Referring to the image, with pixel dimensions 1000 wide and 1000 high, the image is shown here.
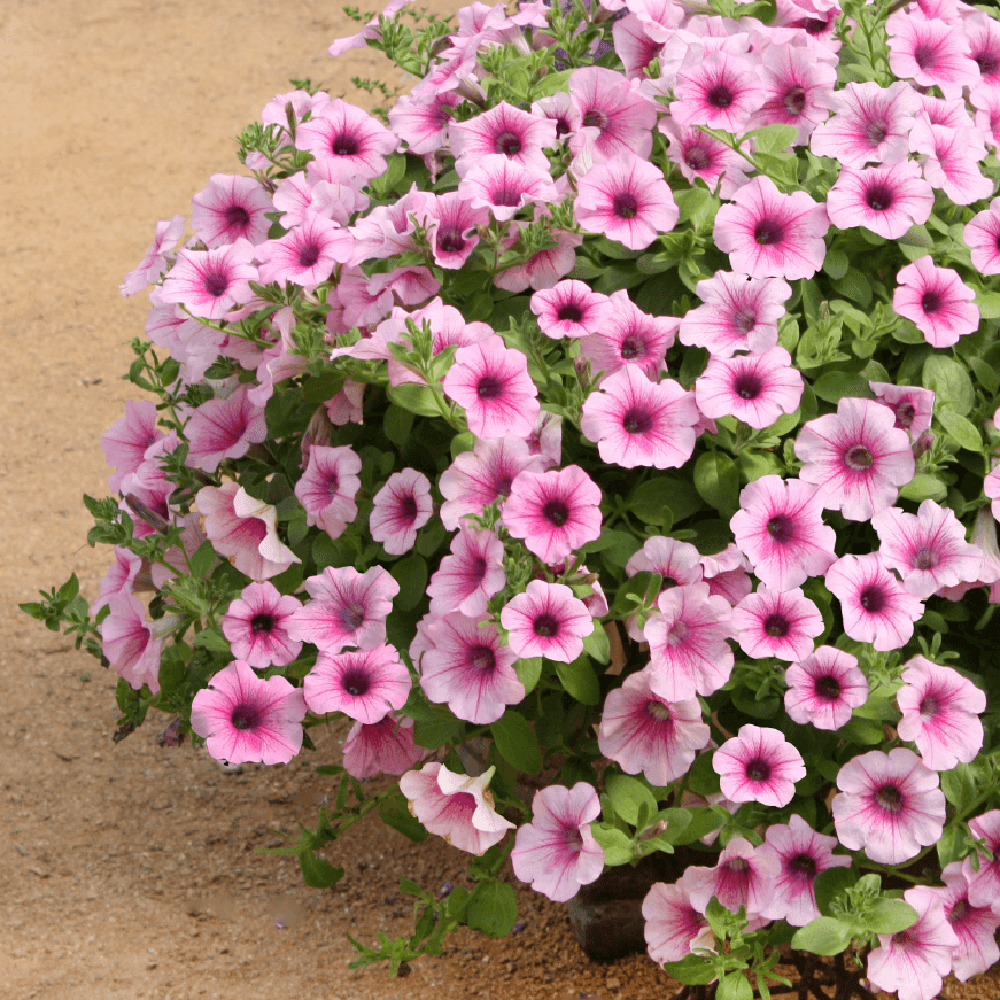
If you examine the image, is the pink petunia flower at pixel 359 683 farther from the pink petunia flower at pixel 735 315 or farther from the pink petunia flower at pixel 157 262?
the pink petunia flower at pixel 157 262

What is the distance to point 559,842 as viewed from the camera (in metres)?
1.96

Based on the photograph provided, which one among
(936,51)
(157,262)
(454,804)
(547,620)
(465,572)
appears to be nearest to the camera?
(547,620)

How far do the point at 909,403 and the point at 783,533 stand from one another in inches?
13.1

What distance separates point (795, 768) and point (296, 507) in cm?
98

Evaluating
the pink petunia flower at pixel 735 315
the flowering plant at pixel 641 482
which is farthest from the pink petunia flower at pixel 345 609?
the pink petunia flower at pixel 735 315

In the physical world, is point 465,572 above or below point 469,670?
above

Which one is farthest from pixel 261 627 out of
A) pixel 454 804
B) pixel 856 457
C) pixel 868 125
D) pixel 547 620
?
pixel 868 125

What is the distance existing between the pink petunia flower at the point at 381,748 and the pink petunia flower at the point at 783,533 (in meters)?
0.71

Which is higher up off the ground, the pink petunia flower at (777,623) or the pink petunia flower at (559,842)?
the pink petunia flower at (777,623)

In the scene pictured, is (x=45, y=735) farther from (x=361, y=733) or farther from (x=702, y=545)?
(x=702, y=545)

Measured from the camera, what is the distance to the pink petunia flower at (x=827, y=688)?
73.4 inches

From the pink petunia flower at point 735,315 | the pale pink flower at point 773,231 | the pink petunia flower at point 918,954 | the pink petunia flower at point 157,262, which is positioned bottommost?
the pink petunia flower at point 918,954

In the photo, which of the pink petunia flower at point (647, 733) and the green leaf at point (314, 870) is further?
the green leaf at point (314, 870)

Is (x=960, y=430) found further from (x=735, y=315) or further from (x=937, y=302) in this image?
(x=735, y=315)
